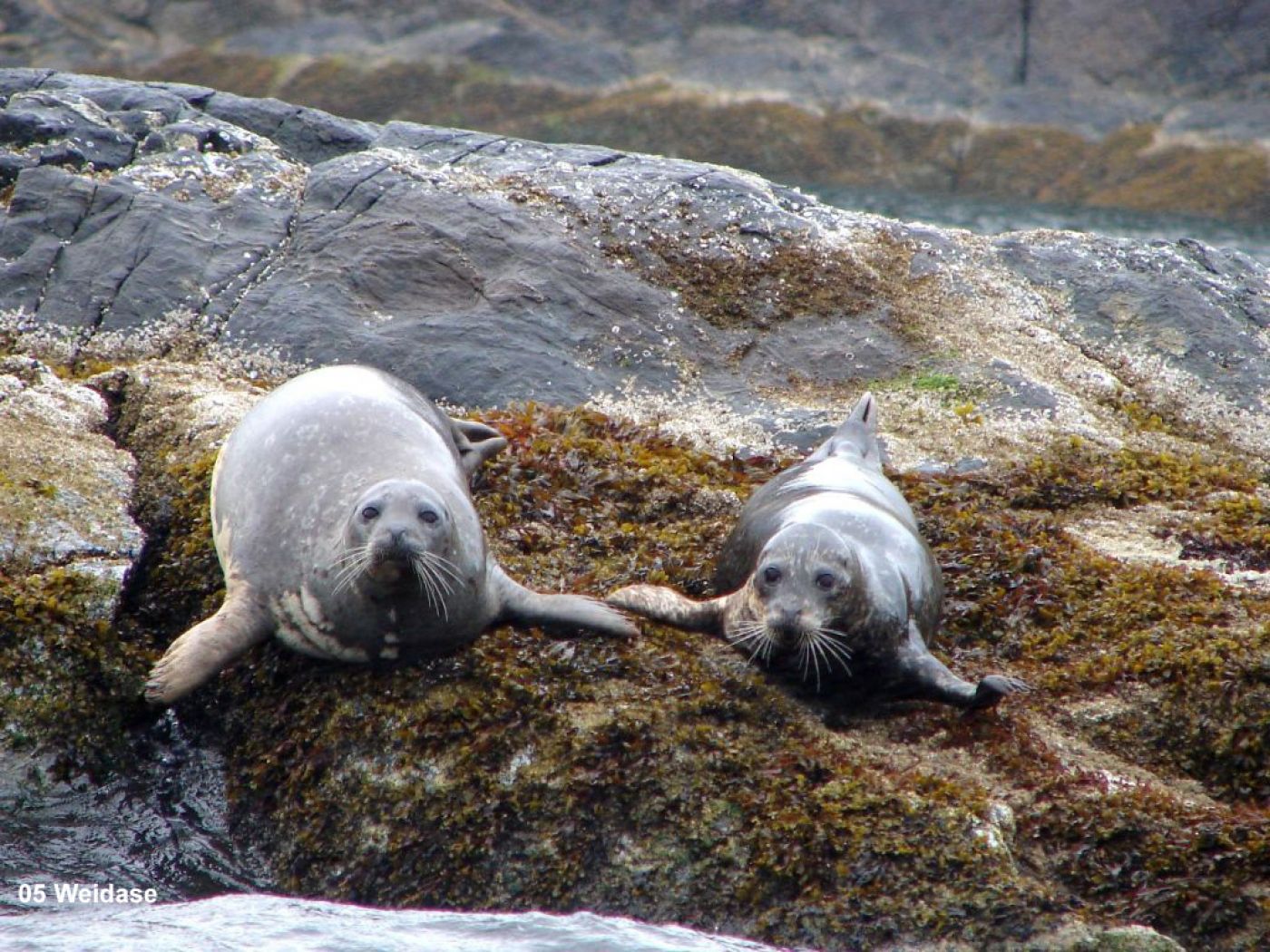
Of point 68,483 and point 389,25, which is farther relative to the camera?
point 389,25

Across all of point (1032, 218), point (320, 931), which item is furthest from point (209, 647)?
point (1032, 218)

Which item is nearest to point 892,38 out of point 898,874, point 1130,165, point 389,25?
point 1130,165

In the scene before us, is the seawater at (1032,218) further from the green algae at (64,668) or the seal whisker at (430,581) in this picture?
the green algae at (64,668)

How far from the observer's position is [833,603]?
5.28 meters

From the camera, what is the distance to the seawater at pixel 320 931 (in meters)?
3.70

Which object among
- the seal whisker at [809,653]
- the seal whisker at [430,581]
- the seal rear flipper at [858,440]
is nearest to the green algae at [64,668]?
the seal whisker at [430,581]

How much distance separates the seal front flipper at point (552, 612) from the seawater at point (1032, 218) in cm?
1730

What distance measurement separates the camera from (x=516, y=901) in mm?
4488

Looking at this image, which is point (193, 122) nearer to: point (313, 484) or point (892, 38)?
point (313, 484)

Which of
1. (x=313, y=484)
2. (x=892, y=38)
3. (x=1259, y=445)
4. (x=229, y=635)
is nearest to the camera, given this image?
(x=229, y=635)

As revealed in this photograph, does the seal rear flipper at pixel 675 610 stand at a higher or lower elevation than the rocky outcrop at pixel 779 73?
higher

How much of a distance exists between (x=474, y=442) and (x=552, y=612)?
5.26 ft

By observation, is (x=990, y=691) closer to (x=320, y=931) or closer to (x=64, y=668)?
(x=320, y=931)

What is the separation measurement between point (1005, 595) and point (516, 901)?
2600mm
